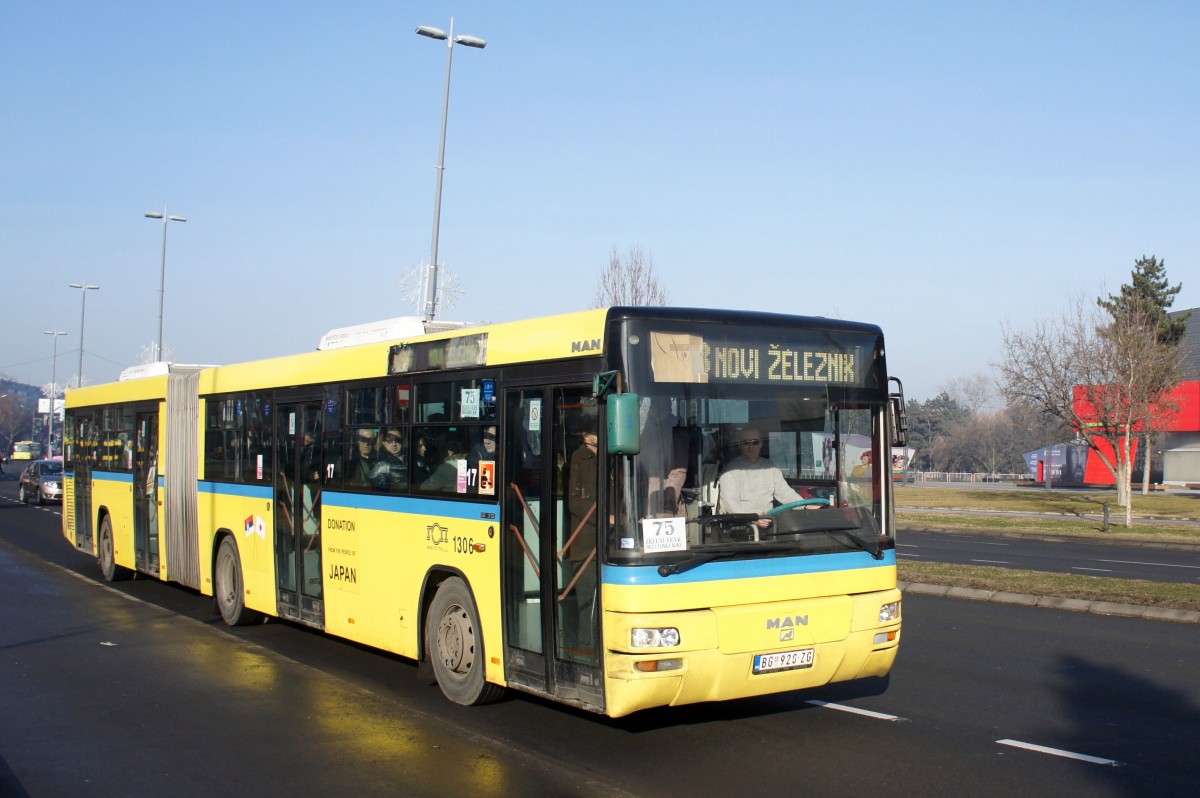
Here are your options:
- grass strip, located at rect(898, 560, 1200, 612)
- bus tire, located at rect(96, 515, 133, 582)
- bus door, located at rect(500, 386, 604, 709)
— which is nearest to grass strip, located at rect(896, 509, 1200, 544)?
grass strip, located at rect(898, 560, 1200, 612)

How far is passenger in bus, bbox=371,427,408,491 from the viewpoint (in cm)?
988

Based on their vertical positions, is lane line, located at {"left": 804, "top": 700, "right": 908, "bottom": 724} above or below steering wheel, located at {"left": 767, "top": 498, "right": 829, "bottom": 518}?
below

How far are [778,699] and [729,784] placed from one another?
246cm

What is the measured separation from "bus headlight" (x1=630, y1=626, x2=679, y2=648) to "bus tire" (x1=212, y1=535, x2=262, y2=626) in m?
7.32

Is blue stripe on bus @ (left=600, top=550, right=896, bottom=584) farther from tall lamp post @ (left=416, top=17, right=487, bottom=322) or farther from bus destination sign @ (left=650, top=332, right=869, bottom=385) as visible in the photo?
tall lamp post @ (left=416, top=17, right=487, bottom=322)

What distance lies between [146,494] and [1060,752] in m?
12.8

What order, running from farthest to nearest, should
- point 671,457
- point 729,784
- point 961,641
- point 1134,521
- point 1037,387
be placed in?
1. point 1037,387
2. point 1134,521
3. point 961,641
4. point 671,457
5. point 729,784

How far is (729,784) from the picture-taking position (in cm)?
675

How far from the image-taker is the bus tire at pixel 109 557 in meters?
17.6

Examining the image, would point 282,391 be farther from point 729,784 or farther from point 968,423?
point 968,423

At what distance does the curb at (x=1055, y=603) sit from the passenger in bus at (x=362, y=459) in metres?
7.39

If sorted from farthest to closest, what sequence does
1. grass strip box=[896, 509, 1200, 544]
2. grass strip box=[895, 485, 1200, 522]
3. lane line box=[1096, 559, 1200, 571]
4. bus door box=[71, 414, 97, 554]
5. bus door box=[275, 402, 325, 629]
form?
grass strip box=[895, 485, 1200, 522]
grass strip box=[896, 509, 1200, 544]
lane line box=[1096, 559, 1200, 571]
bus door box=[71, 414, 97, 554]
bus door box=[275, 402, 325, 629]

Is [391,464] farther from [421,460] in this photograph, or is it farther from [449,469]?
[449,469]

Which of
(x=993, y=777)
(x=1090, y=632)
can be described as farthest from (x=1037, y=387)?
(x=993, y=777)
